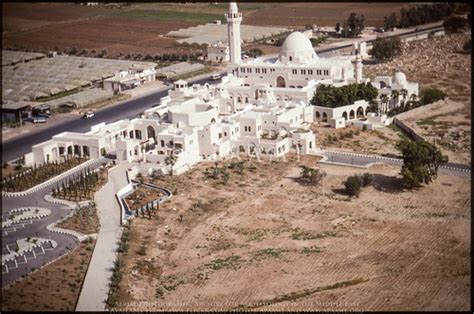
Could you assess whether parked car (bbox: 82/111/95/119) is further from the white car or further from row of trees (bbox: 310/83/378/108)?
row of trees (bbox: 310/83/378/108)

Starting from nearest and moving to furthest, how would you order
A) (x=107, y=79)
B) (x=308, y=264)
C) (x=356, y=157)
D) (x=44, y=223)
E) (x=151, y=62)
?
(x=308, y=264), (x=44, y=223), (x=356, y=157), (x=107, y=79), (x=151, y=62)

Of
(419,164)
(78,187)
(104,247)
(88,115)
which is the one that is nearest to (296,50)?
(88,115)

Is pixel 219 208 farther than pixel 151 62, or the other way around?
pixel 151 62

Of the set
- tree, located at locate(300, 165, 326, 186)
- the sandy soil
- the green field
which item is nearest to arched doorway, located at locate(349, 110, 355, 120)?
the sandy soil

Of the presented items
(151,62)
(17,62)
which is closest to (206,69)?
(151,62)

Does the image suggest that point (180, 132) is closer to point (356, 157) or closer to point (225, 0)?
point (356, 157)

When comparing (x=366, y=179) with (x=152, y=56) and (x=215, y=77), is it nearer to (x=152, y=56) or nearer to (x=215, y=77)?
(x=215, y=77)

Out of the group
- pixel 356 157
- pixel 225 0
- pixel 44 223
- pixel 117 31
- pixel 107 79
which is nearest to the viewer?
pixel 44 223
